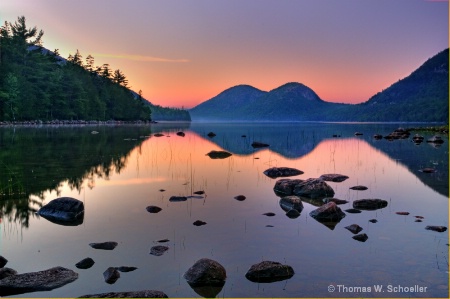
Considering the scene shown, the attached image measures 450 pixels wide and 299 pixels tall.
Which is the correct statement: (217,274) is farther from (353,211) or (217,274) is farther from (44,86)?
(44,86)

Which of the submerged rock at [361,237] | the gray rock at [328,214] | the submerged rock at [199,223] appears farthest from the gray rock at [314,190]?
the submerged rock at [199,223]

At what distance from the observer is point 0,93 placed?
286 ft

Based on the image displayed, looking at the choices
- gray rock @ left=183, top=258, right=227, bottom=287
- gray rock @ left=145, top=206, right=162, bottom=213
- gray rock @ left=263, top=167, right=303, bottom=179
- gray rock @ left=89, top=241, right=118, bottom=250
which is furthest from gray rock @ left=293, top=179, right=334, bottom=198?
gray rock @ left=89, top=241, right=118, bottom=250

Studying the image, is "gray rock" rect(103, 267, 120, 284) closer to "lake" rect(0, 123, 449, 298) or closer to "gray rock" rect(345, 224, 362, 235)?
"lake" rect(0, 123, 449, 298)

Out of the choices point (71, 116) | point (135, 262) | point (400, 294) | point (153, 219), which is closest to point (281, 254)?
point (400, 294)

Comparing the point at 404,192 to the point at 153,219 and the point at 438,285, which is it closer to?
the point at 438,285

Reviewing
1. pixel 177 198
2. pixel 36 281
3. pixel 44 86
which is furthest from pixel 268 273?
pixel 44 86

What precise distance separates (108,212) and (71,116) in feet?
412

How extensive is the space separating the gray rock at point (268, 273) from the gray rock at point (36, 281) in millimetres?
4409

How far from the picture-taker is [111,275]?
9188mm

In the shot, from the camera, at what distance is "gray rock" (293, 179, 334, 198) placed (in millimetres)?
18750

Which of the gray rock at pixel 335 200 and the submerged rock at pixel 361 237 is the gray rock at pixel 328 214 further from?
the gray rock at pixel 335 200

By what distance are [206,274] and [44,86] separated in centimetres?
11903
